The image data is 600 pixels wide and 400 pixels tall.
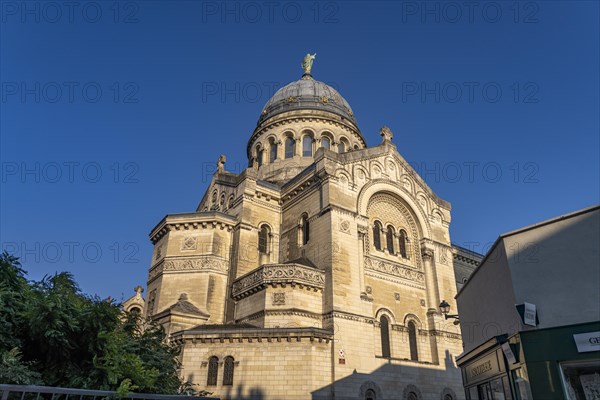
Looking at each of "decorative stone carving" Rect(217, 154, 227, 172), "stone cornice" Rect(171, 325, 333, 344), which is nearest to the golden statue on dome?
"decorative stone carving" Rect(217, 154, 227, 172)

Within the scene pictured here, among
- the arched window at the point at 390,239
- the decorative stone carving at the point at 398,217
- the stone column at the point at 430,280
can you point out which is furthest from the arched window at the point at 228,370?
the stone column at the point at 430,280

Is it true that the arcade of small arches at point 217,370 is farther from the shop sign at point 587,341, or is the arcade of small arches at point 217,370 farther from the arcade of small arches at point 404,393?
the shop sign at point 587,341

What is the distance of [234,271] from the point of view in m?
26.4

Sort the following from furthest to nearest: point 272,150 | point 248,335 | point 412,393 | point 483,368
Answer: point 272,150
point 412,393
point 248,335
point 483,368

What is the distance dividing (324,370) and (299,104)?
25.7 meters

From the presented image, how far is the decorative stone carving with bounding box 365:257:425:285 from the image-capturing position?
26.4 metres

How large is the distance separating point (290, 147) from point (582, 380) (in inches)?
1219

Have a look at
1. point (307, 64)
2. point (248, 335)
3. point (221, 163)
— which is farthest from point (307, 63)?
point (248, 335)

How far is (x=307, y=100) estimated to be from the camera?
41.1m

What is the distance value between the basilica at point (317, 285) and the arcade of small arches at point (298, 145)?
5.69 meters

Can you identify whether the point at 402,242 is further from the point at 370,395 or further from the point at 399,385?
the point at 370,395

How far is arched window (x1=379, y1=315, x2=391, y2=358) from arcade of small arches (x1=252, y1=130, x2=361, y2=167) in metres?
16.4

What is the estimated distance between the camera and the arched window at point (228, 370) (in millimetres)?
20383

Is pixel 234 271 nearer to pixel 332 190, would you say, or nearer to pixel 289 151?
pixel 332 190
